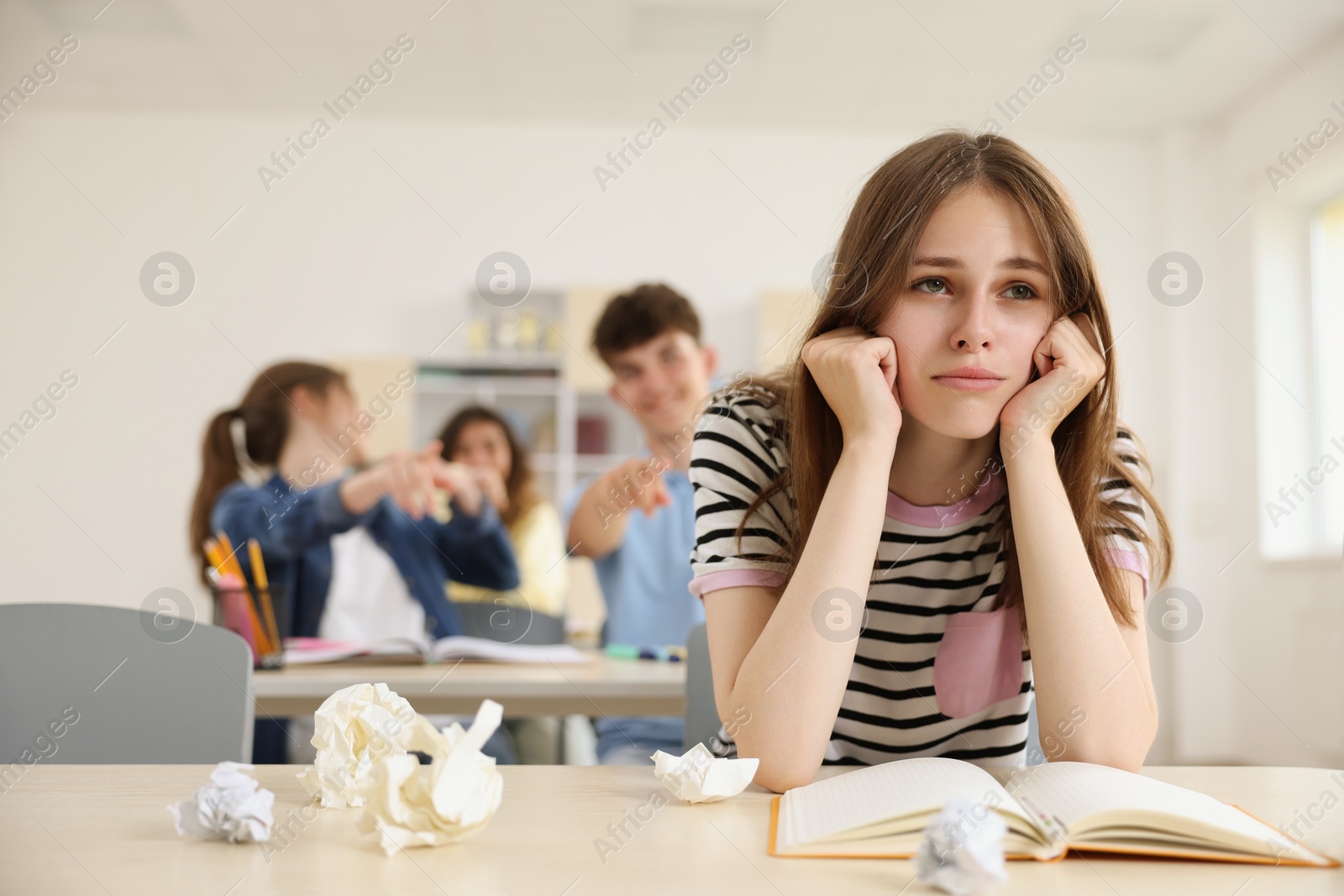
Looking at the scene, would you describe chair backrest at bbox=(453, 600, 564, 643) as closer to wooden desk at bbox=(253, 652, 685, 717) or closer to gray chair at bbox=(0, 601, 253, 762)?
wooden desk at bbox=(253, 652, 685, 717)

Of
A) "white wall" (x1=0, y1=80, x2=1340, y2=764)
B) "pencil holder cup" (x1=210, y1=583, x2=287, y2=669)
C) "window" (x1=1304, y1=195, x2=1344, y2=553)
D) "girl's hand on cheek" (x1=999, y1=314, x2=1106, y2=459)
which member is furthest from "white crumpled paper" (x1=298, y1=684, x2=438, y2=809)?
"window" (x1=1304, y1=195, x2=1344, y2=553)

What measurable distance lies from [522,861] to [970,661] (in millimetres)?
655

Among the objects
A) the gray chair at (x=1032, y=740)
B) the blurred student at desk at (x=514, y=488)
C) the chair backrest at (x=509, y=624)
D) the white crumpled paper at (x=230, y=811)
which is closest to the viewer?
the white crumpled paper at (x=230, y=811)

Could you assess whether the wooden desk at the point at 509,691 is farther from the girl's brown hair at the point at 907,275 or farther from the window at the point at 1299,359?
the window at the point at 1299,359

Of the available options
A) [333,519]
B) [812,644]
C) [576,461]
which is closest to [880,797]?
[812,644]

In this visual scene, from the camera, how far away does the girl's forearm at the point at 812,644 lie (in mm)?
837

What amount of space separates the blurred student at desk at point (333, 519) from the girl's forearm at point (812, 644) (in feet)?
4.48

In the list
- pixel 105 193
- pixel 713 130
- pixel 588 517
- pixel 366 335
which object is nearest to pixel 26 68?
pixel 105 193

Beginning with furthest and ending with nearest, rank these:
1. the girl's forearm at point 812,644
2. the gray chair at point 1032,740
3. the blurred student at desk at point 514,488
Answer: the blurred student at desk at point 514,488, the gray chair at point 1032,740, the girl's forearm at point 812,644

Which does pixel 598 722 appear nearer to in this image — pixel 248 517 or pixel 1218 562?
pixel 248 517

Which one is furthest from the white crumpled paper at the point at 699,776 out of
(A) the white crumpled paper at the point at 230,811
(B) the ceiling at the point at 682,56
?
(B) the ceiling at the point at 682,56

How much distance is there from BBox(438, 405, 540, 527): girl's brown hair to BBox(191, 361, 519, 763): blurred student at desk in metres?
0.17

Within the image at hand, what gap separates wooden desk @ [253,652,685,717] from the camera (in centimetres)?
159

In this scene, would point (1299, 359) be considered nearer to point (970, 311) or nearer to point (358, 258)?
point (970, 311)
